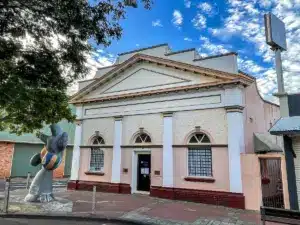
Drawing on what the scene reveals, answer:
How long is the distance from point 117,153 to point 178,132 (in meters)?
4.04

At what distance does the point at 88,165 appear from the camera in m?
16.9

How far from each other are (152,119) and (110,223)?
7.10m

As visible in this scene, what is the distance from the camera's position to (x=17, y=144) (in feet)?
79.9

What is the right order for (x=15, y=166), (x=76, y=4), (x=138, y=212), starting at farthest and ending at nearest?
1. (x=15, y=166)
2. (x=138, y=212)
3. (x=76, y=4)

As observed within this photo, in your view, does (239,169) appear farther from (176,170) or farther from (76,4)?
(76,4)

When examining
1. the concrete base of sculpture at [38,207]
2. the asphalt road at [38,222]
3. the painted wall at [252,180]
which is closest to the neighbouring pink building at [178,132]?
the painted wall at [252,180]

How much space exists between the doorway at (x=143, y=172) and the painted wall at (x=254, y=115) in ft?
17.7

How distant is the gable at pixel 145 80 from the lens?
1407 cm

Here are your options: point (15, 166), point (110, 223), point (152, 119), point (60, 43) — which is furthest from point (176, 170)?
point (15, 166)

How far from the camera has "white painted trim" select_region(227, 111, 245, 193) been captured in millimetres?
11789

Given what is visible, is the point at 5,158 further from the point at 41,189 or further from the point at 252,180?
the point at 252,180

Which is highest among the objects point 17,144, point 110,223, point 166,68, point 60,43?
point 166,68

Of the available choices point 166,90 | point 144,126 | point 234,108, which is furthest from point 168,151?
point 234,108

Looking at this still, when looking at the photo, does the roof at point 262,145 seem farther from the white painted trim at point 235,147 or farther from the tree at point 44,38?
the tree at point 44,38
